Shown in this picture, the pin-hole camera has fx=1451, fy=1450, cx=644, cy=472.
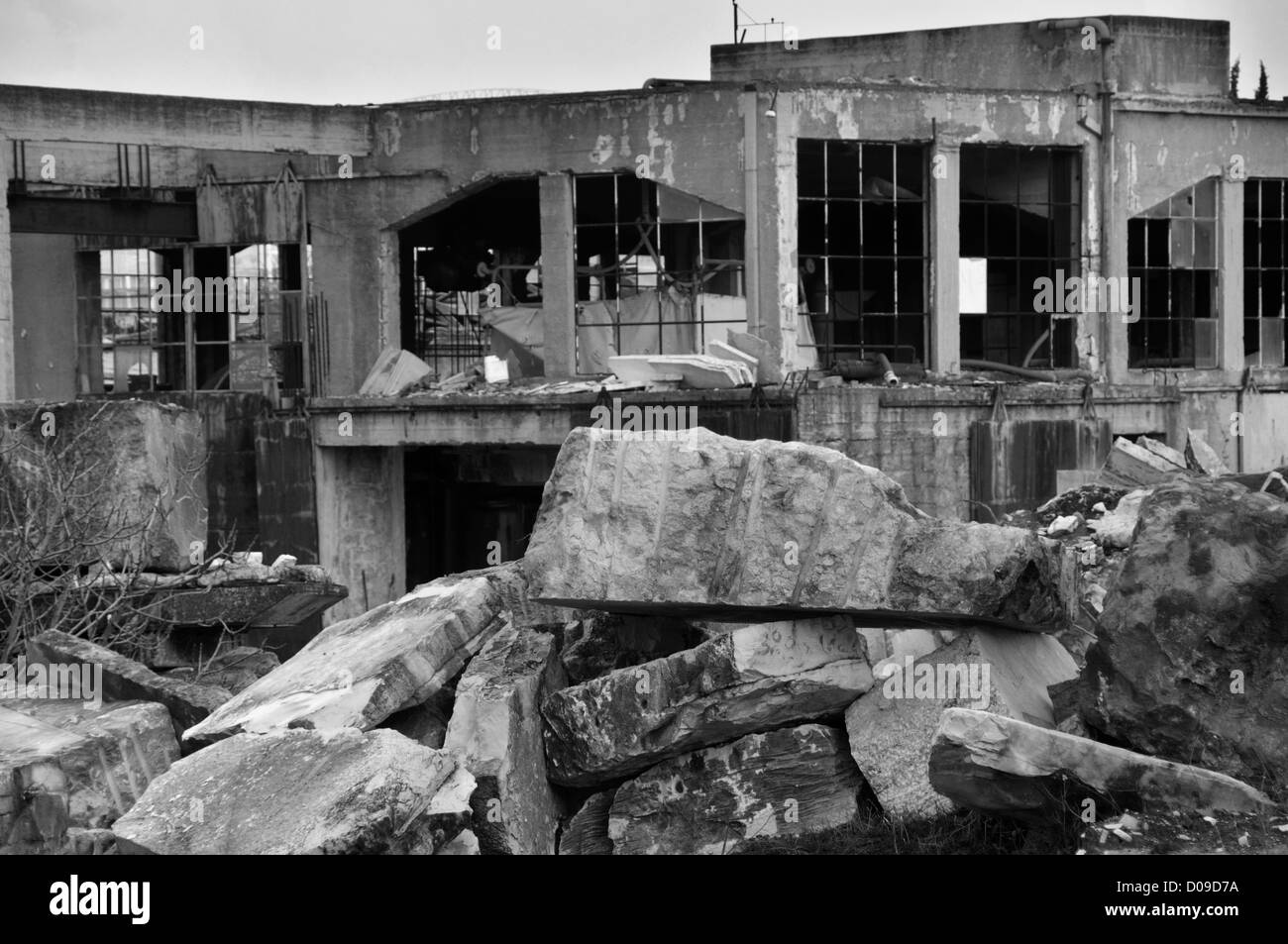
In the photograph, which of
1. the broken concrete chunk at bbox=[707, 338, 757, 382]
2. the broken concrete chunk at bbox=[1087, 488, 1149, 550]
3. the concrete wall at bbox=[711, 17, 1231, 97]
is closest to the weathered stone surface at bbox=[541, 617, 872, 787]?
the broken concrete chunk at bbox=[1087, 488, 1149, 550]

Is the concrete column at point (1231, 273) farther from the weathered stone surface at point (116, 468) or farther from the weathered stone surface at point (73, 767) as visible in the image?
the weathered stone surface at point (73, 767)

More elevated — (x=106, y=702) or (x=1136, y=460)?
(x=1136, y=460)

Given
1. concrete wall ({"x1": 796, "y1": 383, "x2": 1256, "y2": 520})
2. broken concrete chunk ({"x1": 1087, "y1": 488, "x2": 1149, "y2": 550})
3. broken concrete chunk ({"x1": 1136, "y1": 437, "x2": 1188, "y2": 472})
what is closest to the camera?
broken concrete chunk ({"x1": 1087, "y1": 488, "x2": 1149, "y2": 550})

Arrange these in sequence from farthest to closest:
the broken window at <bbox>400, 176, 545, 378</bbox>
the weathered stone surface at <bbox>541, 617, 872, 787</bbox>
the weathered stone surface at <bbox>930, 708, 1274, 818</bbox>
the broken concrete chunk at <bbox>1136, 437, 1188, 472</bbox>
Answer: the broken window at <bbox>400, 176, 545, 378</bbox> < the broken concrete chunk at <bbox>1136, 437, 1188, 472</bbox> < the weathered stone surface at <bbox>541, 617, 872, 787</bbox> < the weathered stone surface at <bbox>930, 708, 1274, 818</bbox>

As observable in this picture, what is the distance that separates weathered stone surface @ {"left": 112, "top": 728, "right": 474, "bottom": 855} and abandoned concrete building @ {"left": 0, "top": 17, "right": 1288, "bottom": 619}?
10912mm

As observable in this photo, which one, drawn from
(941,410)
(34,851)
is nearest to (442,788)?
(34,851)

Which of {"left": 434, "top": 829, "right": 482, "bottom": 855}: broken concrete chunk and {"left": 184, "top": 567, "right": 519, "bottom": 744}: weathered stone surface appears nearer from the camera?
{"left": 434, "top": 829, "right": 482, "bottom": 855}: broken concrete chunk

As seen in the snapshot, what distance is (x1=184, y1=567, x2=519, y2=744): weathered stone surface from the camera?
21.8ft

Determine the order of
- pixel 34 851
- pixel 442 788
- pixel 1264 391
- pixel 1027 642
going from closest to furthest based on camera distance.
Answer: pixel 442 788 → pixel 34 851 → pixel 1027 642 → pixel 1264 391

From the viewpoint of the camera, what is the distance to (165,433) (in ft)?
32.5

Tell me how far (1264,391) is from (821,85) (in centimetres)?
792

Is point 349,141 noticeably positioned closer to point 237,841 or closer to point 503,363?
point 503,363

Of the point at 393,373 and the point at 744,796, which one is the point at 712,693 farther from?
the point at 393,373

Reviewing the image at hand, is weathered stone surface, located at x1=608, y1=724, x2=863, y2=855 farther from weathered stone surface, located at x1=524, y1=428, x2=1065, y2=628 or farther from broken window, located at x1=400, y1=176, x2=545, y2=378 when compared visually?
broken window, located at x1=400, y1=176, x2=545, y2=378
